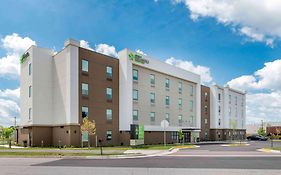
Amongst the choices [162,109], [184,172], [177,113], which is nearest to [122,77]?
[162,109]

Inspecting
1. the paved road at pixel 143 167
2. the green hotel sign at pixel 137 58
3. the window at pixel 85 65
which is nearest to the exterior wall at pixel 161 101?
the green hotel sign at pixel 137 58

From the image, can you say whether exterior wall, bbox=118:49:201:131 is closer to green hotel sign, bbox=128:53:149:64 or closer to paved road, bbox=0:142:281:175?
green hotel sign, bbox=128:53:149:64

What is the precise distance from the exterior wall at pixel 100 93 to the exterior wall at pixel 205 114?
94.2 ft

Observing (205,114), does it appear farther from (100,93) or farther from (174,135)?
(100,93)

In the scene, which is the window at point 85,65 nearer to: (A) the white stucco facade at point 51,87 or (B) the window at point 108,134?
(A) the white stucco facade at point 51,87

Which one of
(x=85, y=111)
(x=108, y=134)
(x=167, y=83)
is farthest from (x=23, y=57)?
(x=167, y=83)

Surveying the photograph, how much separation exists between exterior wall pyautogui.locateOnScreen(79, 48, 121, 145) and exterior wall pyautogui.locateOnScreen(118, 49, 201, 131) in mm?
1065

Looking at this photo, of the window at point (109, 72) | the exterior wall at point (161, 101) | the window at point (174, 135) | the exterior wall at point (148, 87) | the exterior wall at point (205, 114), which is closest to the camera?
the window at point (109, 72)

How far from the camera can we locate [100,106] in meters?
40.6

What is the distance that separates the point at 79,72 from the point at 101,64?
14.2 feet

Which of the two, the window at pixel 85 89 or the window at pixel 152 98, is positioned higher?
the window at pixel 85 89

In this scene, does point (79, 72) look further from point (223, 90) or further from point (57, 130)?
point (223, 90)

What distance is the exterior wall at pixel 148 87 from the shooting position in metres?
42.9

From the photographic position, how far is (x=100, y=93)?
40938 millimetres
